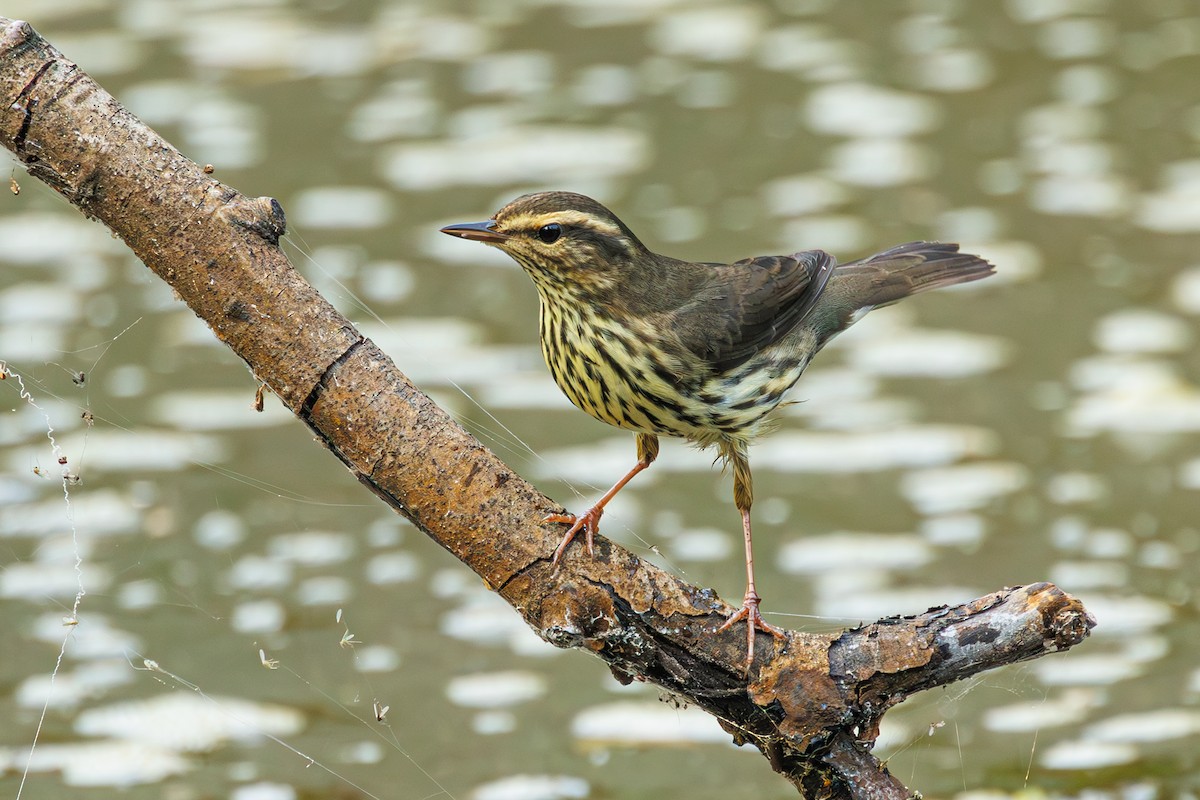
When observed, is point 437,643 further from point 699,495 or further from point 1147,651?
point 1147,651

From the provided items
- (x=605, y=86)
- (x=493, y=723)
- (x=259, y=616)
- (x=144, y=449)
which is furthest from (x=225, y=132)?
(x=493, y=723)

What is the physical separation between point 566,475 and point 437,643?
5.30ft

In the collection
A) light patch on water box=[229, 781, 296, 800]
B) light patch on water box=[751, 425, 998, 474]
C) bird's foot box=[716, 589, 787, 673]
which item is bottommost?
light patch on water box=[229, 781, 296, 800]

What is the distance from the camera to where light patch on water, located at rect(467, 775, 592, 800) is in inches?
293

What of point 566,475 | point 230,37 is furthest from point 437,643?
point 230,37

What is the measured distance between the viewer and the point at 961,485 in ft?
32.3

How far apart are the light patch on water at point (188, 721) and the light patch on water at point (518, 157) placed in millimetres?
5882

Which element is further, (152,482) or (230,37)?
(230,37)

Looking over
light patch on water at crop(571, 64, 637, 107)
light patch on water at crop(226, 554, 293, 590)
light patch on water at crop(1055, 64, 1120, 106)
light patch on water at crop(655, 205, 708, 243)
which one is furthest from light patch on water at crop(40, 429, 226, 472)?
light patch on water at crop(1055, 64, 1120, 106)

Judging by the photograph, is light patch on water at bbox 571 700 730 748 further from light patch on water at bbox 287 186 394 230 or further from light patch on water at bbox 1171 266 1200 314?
light patch on water at bbox 287 186 394 230

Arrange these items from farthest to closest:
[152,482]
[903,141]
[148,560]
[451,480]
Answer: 1. [903,141]
2. [152,482]
3. [148,560]
4. [451,480]

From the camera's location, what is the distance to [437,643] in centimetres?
859

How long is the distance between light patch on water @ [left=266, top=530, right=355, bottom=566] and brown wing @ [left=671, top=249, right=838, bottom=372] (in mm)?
3444

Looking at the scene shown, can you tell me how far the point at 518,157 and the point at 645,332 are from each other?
291 inches
